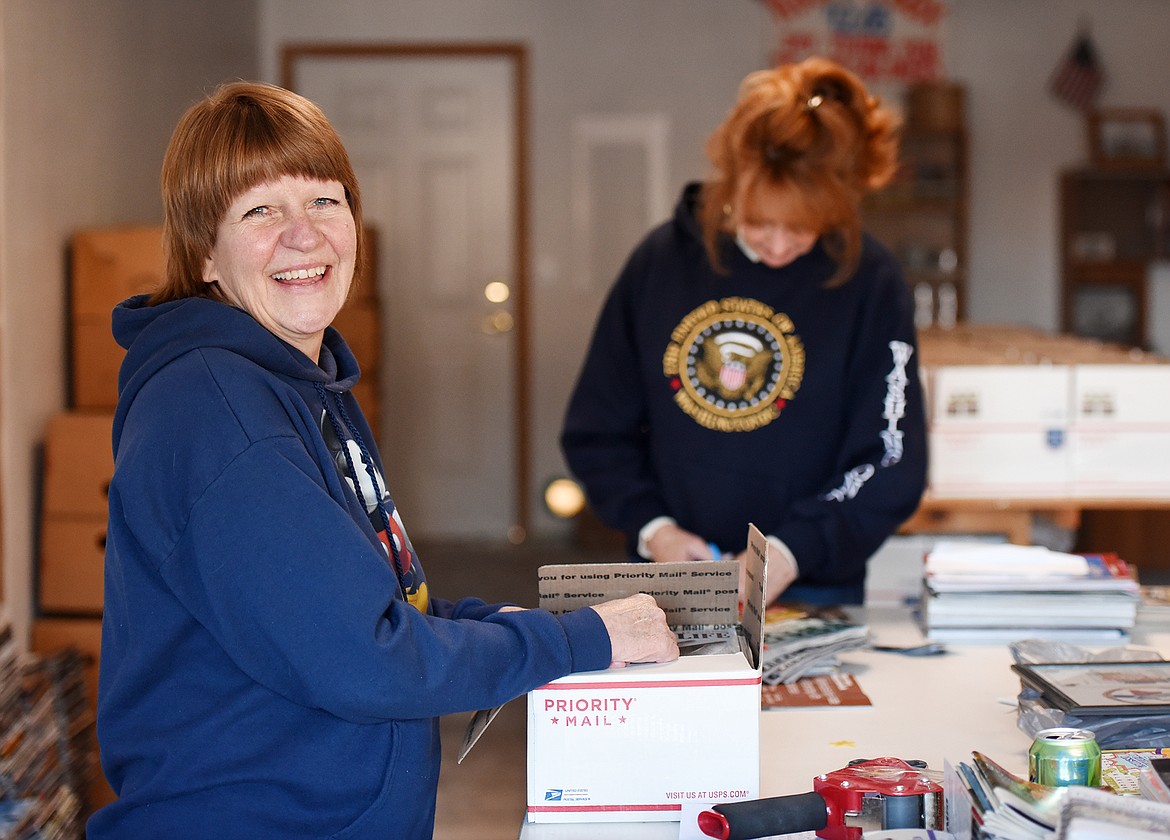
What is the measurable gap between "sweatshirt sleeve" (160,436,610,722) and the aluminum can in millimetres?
561

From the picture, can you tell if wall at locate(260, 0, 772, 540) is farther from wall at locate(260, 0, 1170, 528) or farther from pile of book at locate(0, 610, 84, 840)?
pile of book at locate(0, 610, 84, 840)

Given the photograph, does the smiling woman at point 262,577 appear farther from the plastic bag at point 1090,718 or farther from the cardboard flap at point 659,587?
the plastic bag at point 1090,718

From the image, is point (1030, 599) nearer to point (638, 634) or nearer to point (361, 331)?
point (638, 634)

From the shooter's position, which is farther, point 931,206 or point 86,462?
point 931,206

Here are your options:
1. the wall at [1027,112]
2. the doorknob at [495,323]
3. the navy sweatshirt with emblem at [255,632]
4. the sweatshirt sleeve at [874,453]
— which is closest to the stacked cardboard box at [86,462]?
the sweatshirt sleeve at [874,453]

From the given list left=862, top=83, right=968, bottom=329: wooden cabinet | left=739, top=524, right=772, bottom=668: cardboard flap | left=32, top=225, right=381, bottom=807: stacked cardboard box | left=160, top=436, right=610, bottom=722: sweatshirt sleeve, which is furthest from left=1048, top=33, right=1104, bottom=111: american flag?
left=160, top=436, right=610, bottom=722: sweatshirt sleeve

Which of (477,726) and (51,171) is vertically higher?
(51,171)

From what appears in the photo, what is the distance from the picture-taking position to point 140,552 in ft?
3.99

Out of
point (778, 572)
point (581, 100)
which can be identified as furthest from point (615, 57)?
point (778, 572)

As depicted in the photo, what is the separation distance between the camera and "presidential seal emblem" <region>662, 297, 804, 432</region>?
2211 millimetres

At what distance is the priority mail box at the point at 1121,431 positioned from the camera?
3271 mm

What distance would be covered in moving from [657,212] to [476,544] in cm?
199

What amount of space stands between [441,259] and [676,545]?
15.5 feet

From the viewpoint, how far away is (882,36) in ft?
23.3
